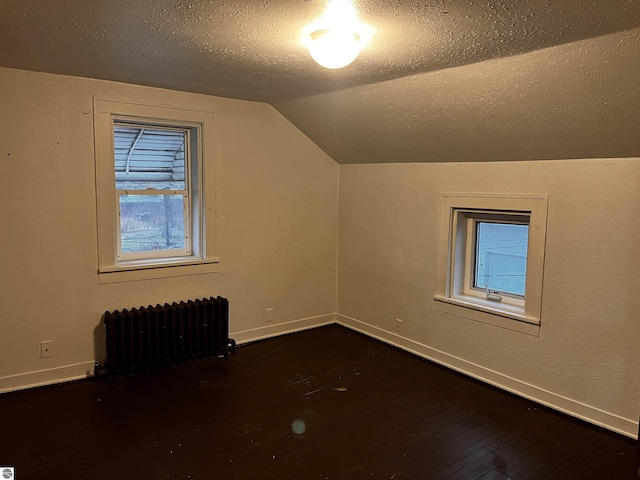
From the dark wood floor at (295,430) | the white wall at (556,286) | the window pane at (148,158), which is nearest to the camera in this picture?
the dark wood floor at (295,430)

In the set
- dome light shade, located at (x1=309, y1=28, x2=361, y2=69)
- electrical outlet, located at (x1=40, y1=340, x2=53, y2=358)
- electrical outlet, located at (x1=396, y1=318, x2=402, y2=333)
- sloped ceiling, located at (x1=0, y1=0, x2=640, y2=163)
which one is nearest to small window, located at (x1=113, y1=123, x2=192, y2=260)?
sloped ceiling, located at (x1=0, y1=0, x2=640, y2=163)

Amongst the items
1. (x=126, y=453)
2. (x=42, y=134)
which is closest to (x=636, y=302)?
(x=126, y=453)

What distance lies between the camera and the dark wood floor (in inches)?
98.3

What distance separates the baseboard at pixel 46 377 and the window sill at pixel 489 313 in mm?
2779

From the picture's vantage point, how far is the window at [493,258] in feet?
10.7

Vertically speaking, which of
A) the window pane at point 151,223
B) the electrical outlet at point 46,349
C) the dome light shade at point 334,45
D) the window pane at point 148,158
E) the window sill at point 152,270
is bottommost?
the electrical outlet at point 46,349

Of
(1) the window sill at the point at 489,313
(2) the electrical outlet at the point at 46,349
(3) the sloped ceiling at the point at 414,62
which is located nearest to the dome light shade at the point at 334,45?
(3) the sloped ceiling at the point at 414,62

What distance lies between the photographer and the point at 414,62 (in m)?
2.64

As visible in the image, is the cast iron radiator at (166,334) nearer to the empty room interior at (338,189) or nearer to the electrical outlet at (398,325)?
the empty room interior at (338,189)

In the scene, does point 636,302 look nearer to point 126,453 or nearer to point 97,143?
point 126,453

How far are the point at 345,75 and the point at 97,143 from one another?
1.86 metres

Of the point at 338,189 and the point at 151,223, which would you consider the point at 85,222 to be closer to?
the point at 151,223

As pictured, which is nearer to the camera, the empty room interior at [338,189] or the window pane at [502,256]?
the empty room interior at [338,189]

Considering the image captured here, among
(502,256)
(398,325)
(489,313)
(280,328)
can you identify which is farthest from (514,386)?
(280,328)
